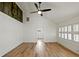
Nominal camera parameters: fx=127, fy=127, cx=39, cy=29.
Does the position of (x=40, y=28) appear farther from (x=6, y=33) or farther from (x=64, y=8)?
(x=6, y=33)

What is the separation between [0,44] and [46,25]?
6.56 m

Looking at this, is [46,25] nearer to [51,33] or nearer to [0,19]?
[51,33]

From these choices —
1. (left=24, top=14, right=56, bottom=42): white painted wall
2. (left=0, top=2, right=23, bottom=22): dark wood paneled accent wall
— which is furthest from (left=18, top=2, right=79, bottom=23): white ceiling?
(left=24, top=14, right=56, bottom=42): white painted wall

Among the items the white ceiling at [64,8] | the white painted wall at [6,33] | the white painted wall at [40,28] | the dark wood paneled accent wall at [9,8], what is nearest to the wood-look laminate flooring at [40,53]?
Result: the white painted wall at [6,33]

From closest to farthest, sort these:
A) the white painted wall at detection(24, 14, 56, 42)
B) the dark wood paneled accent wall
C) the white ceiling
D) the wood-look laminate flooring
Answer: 1. the white ceiling
2. the dark wood paneled accent wall
3. the wood-look laminate flooring
4. the white painted wall at detection(24, 14, 56, 42)

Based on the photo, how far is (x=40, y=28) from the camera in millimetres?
10414

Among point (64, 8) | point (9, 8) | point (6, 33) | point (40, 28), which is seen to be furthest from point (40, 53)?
point (40, 28)

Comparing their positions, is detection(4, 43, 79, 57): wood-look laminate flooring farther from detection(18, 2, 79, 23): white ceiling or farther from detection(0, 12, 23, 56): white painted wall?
detection(18, 2, 79, 23): white ceiling

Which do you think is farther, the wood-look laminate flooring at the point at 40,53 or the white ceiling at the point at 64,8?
the wood-look laminate flooring at the point at 40,53

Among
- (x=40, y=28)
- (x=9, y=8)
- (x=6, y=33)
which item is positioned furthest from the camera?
(x=40, y=28)

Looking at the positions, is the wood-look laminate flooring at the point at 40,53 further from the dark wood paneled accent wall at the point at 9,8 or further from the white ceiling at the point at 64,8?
the dark wood paneled accent wall at the point at 9,8

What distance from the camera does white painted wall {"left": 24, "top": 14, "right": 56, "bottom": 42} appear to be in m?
10.4

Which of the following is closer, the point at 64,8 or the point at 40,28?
the point at 64,8

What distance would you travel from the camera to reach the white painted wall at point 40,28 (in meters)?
10.4
